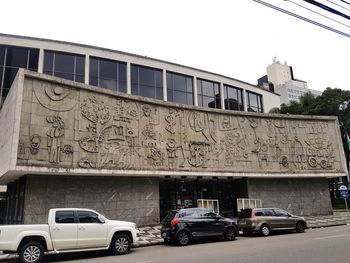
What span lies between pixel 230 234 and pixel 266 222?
266 cm

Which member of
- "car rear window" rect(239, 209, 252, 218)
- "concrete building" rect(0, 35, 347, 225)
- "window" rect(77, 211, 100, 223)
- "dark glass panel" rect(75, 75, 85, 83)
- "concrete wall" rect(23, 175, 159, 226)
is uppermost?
"dark glass panel" rect(75, 75, 85, 83)

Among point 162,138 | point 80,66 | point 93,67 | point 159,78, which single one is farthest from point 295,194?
point 80,66

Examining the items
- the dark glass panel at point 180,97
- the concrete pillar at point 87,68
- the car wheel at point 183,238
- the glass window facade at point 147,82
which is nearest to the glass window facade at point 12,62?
the concrete pillar at point 87,68

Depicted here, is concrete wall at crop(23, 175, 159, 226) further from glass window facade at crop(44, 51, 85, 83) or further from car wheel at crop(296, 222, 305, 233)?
glass window facade at crop(44, 51, 85, 83)

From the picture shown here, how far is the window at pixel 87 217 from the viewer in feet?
41.1

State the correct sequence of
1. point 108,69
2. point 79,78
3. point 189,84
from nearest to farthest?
point 79,78
point 108,69
point 189,84

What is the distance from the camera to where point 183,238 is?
14.7 meters

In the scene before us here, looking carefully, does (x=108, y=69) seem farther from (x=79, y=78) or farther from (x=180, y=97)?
(x=180, y=97)

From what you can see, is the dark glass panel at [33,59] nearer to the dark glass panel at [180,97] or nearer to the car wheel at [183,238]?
the dark glass panel at [180,97]

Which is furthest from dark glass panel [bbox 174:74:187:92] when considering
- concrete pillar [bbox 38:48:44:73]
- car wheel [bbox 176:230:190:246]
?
car wheel [bbox 176:230:190:246]

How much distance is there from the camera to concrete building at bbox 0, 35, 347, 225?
1773cm

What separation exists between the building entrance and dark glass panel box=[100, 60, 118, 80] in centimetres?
1567

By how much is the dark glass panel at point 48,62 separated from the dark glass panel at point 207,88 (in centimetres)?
1825

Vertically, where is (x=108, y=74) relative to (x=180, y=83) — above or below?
below
